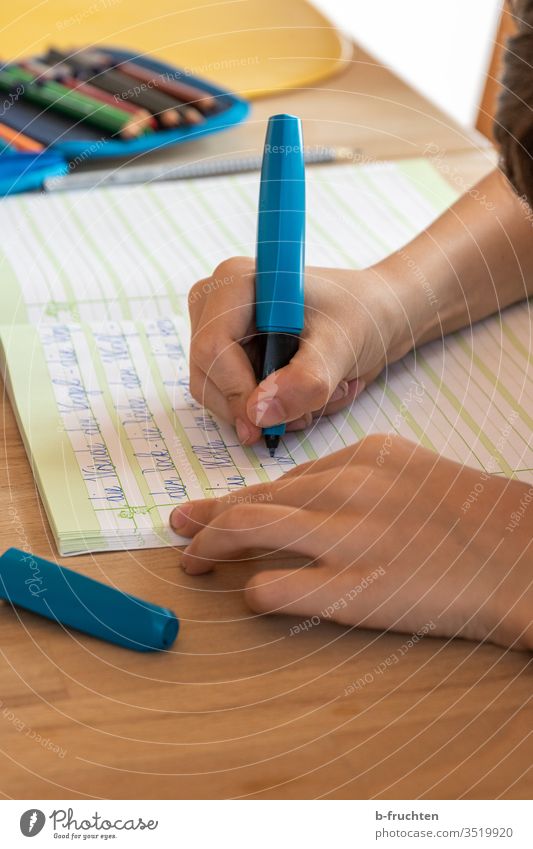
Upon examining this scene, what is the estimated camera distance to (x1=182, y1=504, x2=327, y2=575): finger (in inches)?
26.6

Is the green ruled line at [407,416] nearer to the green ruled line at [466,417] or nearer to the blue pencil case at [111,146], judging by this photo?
the green ruled line at [466,417]

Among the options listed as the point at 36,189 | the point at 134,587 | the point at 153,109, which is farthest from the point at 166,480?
the point at 153,109

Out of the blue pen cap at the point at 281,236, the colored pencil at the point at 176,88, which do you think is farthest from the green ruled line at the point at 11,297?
the colored pencil at the point at 176,88

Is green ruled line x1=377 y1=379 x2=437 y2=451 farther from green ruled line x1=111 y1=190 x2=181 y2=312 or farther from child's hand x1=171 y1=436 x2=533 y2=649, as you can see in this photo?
green ruled line x1=111 y1=190 x2=181 y2=312

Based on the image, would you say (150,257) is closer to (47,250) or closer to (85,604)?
(47,250)

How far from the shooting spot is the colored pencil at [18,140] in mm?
1176

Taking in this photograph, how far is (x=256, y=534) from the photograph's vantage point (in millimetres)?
676

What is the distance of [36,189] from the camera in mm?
1179

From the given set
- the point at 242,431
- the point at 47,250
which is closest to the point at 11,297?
the point at 47,250

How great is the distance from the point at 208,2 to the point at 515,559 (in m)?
1.25

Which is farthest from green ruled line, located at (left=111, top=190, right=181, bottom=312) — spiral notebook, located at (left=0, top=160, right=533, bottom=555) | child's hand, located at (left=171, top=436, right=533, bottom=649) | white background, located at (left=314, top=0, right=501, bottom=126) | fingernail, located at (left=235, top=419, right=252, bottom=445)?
white background, located at (left=314, top=0, right=501, bottom=126)

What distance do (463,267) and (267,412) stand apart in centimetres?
31

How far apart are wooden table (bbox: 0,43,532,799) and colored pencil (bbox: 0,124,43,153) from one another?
613mm
